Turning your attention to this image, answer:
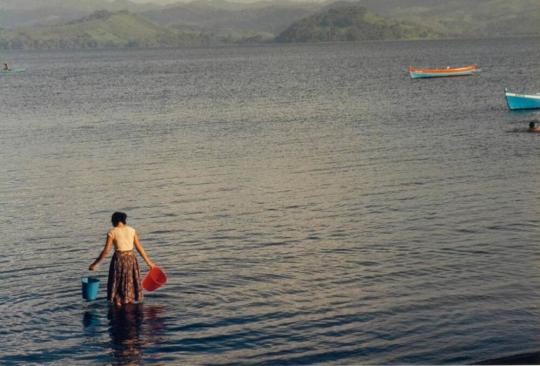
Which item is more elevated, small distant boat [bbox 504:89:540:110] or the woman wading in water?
small distant boat [bbox 504:89:540:110]

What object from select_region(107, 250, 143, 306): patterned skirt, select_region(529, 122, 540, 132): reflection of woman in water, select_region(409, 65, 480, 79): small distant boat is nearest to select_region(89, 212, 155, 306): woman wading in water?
select_region(107, 250, 143, 306): patterned skirt

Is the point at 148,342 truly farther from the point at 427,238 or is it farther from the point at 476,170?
the point at 476,170

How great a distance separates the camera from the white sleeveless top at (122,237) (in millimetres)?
21578

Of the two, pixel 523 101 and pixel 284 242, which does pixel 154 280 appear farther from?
pixel 523 101

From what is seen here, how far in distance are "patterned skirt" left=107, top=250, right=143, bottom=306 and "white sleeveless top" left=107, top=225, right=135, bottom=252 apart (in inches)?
6.1

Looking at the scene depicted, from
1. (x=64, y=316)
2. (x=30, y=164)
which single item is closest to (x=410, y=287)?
(x=64, y=316)

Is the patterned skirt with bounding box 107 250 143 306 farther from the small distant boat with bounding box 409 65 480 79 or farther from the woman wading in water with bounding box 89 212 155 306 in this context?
the small distant boat with bounding box 409 65 480 79

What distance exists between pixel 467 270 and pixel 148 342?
391 inches

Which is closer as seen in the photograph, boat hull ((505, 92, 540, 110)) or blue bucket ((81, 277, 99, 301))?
blue bucket ((81, 277, 99, 301))

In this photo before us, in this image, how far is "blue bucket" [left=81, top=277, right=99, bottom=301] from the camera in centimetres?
2247

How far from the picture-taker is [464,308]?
2202cm

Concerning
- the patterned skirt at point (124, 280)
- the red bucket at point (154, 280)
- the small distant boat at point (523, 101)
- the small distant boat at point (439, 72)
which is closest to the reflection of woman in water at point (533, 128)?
the small distant boat at point (523, 101)

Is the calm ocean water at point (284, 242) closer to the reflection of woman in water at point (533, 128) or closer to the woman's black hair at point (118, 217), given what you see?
the reflection of woman in water at point (533, 128)

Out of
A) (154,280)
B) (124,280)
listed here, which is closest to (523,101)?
(154,280)
